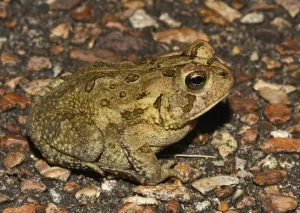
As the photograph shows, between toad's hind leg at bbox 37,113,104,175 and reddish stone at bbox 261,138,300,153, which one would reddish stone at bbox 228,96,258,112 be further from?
toad's hind leg at bbox 37,113,104,175

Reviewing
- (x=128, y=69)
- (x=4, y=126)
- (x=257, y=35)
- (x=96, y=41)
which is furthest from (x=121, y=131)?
(x=257, y=35)

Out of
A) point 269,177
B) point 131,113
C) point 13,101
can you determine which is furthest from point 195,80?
point 13,101

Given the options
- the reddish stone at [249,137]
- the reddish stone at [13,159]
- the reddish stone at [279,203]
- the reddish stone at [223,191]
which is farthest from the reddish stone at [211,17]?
the reddish stone at [13,159]

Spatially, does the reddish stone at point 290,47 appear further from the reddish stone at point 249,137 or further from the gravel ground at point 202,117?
the reddish stone at point 249,137

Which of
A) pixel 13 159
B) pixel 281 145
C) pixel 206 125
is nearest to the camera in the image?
pixel 13 159

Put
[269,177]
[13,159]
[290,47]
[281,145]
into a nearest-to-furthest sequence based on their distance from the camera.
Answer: [269,177] < [13,159] < [281,145] < [290,47]

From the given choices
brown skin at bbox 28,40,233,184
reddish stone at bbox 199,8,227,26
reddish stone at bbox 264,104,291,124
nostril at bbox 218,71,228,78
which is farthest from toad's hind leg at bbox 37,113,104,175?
reddish stone at bbox 199,8,227,26

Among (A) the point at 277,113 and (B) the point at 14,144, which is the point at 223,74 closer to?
(A) the point at 277,113
